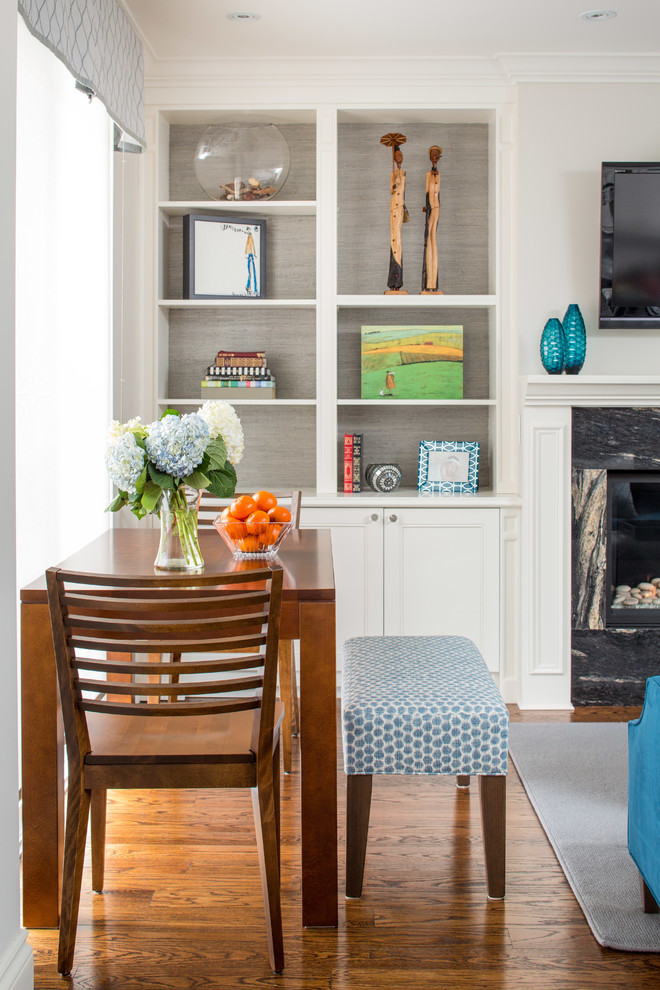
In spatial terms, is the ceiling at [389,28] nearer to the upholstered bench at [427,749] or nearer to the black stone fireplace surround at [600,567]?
the black stone fireplace surround at [600,567]

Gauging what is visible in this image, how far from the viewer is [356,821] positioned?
211 cm

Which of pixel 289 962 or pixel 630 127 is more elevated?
pixel 630 127

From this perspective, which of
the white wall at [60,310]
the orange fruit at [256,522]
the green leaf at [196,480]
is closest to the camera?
the green leaf at [196,480]

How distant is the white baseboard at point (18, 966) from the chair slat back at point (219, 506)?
1.37m

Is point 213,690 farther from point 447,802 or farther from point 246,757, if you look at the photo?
point 447,802

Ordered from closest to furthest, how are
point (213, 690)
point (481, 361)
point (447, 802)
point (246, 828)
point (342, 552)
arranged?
point (213, 690)
point (246, 828)
point (447, 802)
point (342, 552)
point (481, 361)

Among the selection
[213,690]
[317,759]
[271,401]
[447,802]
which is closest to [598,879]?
[447,802]

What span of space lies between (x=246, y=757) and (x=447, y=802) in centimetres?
111

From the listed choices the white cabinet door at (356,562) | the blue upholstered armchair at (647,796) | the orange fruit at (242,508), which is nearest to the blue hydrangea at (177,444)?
the orange fruit at (242,508)

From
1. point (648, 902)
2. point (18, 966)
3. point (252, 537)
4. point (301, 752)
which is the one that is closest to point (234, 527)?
point (252, 537)

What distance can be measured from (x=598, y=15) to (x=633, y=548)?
6.82 feet

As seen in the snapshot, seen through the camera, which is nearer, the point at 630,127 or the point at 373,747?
the point at 373,747

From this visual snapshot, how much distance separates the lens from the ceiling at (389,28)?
315 centimetres

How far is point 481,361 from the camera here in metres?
4.03
